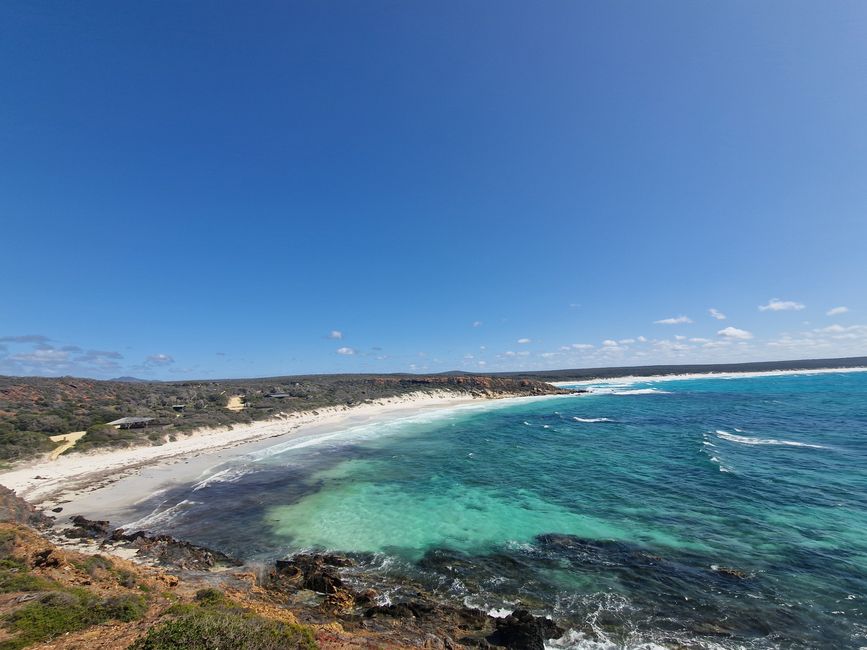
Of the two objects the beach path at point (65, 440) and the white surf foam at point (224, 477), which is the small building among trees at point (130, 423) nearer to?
the beach path at point (65, 440)

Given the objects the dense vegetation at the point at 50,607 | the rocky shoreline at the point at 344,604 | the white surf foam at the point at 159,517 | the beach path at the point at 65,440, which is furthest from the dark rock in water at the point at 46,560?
the beach path at the point at 65,440

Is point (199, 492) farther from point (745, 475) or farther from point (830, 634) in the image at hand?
point (745, 475)

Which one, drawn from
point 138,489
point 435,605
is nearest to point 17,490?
point 138,489

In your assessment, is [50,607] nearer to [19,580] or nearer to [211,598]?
[19,580]

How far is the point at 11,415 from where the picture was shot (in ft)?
130

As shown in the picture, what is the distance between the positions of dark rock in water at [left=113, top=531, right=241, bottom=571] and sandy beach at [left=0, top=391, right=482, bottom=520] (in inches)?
222

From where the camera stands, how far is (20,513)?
18.2 metres

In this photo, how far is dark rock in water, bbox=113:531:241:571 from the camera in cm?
1461

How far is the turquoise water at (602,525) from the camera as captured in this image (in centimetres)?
1150

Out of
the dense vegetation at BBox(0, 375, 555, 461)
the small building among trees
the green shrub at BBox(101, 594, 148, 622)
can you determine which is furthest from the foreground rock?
the small building among trees

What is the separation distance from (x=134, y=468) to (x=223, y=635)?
30.6m

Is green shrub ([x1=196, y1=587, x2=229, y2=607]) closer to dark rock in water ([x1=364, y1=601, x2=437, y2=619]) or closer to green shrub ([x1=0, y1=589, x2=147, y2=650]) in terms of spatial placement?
green shrub ([x1=0, y1=589, x2=147, y2=650])

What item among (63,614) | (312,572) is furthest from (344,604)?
(63,614)

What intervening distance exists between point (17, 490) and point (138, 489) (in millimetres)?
6949
